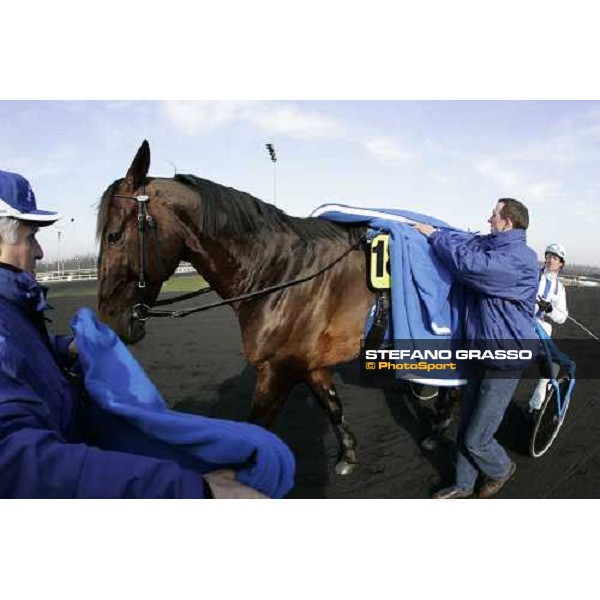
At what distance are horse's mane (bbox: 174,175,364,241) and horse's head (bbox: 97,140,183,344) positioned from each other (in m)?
0.22

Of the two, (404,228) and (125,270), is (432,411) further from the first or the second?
(125,270)

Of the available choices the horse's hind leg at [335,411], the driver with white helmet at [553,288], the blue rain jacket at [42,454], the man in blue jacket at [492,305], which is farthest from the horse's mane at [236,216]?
the driver with white helmet at [553,288]

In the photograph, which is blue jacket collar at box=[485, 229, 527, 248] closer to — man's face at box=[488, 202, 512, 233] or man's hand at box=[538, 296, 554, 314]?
man's face at box=[488, 202, 512, 233]

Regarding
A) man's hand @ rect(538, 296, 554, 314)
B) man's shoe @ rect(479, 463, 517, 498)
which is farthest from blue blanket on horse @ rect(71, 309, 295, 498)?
man's hand @ rect(538, 296, 554, 314)

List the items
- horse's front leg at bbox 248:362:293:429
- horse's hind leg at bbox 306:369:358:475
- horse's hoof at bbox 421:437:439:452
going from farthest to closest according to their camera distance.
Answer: horse's hoof at bbox 421:437:439:452 < horse's hind leg at bbox 306:369:358:475 < horse's front leg at bbox 248:362:293:429

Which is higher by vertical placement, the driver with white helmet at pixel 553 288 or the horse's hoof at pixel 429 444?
the driver with white helmet at pixel 553 288

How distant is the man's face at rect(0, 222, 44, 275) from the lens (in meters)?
1.17

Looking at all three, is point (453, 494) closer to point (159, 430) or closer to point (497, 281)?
point (497, 281)

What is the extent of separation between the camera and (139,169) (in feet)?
8.29

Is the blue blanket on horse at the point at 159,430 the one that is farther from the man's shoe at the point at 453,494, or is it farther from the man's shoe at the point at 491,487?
the man's shoe at the point at 491,487

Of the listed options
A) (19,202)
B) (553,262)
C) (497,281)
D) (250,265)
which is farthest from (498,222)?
(19,202)

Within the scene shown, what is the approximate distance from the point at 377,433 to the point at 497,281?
236 centimetres

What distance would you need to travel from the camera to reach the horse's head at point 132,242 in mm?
2471

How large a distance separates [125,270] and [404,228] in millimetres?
1813
